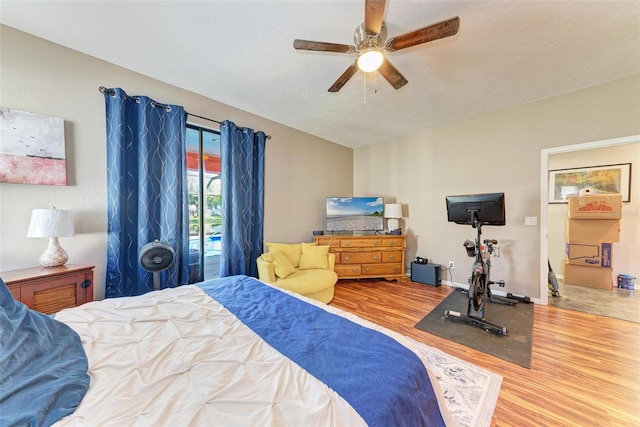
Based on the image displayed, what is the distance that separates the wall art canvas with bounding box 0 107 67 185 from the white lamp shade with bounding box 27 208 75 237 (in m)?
0.36

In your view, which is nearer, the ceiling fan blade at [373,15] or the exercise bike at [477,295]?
the ceiling fan blade at [373,15]

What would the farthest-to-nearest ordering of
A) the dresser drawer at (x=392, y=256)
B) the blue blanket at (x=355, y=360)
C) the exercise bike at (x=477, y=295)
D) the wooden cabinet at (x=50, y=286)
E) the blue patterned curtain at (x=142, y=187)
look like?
the dresser drawer at (x=392, y=256)
the exercise bike at (x=477, y=295)
the blue patterned curtain at (x=142, y=187)
the wooden cabinet at (x=50, y=286)
the blue blanket at (x=355, y=360)

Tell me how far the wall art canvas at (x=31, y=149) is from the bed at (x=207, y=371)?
135 cm

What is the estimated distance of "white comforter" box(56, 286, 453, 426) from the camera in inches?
27.9

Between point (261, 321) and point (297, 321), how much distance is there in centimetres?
21

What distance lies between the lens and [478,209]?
2.72 m

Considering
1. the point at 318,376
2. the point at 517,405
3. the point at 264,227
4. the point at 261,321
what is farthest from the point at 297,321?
the point at 264,227

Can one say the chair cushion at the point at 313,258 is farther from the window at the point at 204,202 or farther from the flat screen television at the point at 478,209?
the flat screen television at the point at 478,209

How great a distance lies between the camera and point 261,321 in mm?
1344

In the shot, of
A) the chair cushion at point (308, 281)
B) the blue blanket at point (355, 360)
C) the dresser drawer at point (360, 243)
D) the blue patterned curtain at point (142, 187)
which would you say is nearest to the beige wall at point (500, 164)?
the dresser drawer at point (360, 243)

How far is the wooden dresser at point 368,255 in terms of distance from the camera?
159 inches

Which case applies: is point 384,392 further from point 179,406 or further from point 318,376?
point 179,406

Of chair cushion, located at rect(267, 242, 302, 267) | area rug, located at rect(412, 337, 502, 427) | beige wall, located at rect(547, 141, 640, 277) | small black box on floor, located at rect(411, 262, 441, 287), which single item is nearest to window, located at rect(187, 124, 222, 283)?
chair cushion, located at rect(267, 242, 302, 267)

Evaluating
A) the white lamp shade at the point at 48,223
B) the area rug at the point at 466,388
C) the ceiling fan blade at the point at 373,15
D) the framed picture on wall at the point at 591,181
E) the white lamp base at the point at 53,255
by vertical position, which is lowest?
the area rug at the point at 466,388
